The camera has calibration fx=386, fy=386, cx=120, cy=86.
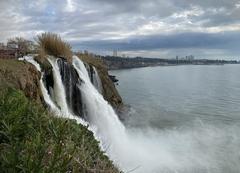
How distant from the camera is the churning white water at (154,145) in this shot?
50.1 ft

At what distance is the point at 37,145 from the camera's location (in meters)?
4.32

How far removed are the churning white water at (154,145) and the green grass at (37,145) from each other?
24.5ft

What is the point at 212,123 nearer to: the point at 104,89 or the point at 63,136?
the point at 104,89

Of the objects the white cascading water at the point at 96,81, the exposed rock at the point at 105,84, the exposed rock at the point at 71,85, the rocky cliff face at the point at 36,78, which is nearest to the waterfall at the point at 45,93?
the rocky cliff face at the point at 36,78

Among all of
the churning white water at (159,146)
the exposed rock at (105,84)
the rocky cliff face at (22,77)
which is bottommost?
the churning white water at (159,146)

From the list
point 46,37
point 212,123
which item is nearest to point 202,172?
→ point 46,37

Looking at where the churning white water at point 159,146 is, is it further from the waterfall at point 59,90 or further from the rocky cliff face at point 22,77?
the rocky cliff face at point 22,77

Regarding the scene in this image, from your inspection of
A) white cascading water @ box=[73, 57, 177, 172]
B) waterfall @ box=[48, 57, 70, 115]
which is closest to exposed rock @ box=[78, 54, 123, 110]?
white cascading water @ box=[73, 57, 177, 172]

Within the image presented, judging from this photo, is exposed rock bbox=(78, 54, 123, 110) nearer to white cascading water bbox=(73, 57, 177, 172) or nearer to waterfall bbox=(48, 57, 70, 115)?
white cascading water bbox=(73, 57, 177, 172)

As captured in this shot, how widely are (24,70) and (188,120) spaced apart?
55.4ft

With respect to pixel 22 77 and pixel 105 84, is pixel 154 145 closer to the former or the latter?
pixel 105 84

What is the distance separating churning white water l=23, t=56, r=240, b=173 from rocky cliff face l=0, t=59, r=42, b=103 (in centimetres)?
160

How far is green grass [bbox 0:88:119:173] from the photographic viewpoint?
13.5 feet

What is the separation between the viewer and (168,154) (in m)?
17.8
